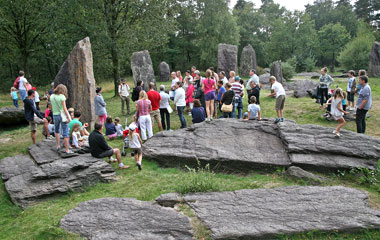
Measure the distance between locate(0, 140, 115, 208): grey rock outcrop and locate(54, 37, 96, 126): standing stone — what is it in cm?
334

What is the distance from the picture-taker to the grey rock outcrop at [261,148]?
769 centimetres

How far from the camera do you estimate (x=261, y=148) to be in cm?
847

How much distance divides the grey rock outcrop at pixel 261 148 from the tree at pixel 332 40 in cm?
3670

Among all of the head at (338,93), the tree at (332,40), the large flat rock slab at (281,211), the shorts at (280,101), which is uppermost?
the tree at (332,40)

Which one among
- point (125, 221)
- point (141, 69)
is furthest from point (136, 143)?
point (141, 69)

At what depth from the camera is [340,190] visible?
627cm

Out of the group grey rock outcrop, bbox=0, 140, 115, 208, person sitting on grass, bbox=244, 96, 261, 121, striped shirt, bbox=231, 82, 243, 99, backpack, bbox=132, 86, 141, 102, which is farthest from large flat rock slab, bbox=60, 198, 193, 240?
striped shirt, bbox=231, 82, 243, 99

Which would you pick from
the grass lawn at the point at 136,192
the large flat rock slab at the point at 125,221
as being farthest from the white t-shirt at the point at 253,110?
the large flat rock slab at the point at 125,221

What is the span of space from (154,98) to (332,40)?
131ft

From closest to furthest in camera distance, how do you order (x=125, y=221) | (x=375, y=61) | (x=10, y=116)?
1. (x=125, y=221)
2. (x=10, y=116)
3. (x=375, y=61)

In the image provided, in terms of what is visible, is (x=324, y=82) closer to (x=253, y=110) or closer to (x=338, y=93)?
(x=338, y=93)

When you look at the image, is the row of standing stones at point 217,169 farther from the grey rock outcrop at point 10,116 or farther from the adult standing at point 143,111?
the grey rock outcrop at point 10,116

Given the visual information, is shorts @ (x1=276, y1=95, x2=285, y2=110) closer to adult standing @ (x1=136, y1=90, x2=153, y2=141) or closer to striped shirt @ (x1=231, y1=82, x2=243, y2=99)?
striped shirt @ (x1=231, y1=82, x2=243, y2=99)

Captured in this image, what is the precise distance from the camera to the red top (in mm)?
10391
